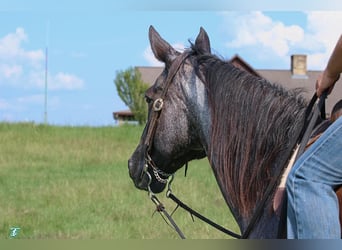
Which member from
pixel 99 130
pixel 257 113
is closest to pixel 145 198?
pixel 257 113

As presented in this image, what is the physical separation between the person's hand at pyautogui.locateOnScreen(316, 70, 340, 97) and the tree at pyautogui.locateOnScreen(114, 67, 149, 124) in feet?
68.1

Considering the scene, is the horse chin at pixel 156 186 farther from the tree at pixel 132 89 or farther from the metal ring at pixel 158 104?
the tree at pixel 132 89

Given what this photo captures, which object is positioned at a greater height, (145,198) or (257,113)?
(257,113)

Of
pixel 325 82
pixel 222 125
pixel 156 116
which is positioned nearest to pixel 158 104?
pixel 156 116

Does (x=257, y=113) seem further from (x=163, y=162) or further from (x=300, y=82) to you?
(x=300, y=82)


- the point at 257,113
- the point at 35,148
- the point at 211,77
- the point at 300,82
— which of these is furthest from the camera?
the point at 300,82

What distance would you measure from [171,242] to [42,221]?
5.91 metres

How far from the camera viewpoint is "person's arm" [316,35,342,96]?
222cm

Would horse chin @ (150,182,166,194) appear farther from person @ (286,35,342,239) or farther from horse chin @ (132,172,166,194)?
person @ (286,35,342,239)

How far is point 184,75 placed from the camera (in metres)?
3.03

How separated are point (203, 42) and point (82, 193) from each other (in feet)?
24.2

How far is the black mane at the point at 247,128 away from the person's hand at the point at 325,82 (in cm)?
18

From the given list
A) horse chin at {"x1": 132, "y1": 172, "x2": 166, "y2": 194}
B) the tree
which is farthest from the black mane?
the tree

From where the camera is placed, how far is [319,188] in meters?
2.19
